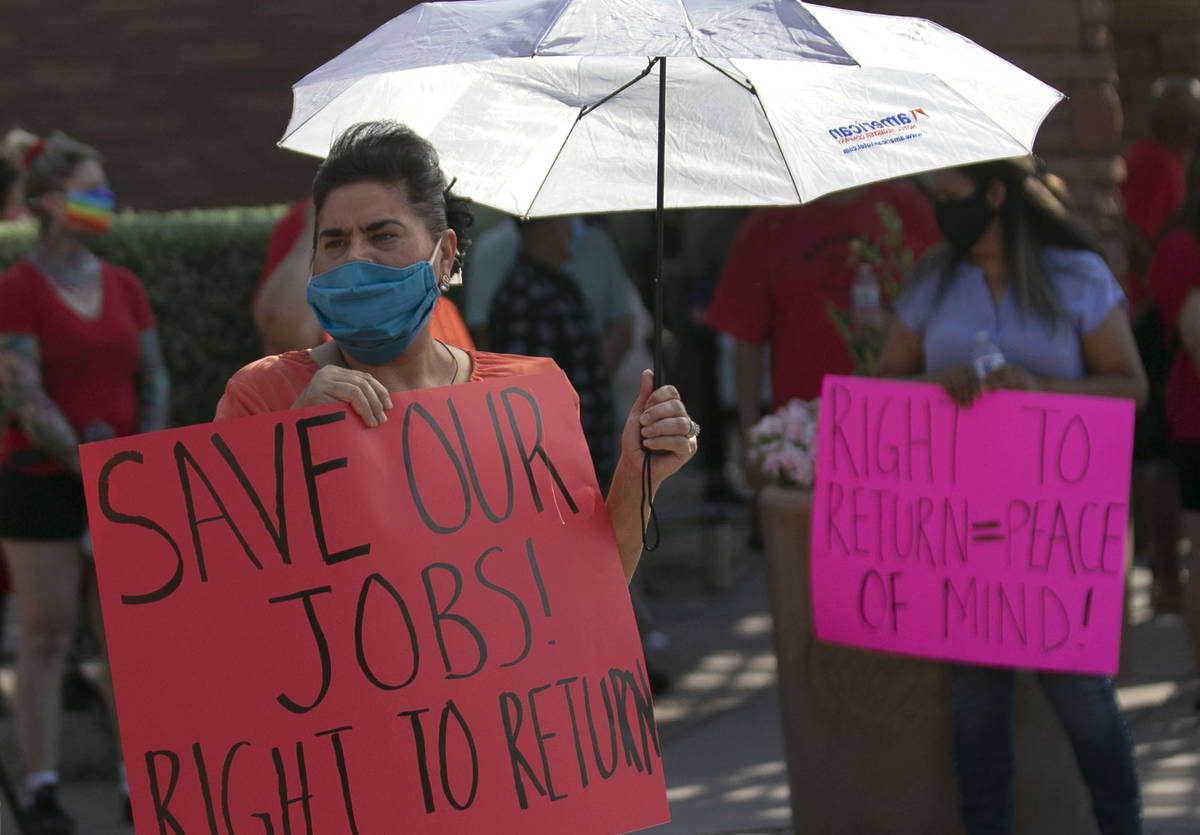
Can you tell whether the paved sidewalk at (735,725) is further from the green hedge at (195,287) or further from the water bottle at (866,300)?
the water bottle at (866,300)

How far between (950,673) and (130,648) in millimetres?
2347

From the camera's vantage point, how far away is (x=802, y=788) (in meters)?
4.44

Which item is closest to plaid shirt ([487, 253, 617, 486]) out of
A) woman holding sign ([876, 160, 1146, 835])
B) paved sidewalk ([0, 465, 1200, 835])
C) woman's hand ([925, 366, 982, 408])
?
paved sidewalk ([0, 465, 1200, 835])

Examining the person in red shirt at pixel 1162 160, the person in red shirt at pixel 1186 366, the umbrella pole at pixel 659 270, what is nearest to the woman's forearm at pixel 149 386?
the umbrella pole at pixel 659 270

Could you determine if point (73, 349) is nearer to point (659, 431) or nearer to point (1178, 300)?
point (659, 431)

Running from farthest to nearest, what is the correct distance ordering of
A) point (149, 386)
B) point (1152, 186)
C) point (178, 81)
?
point (178, 81), point (1152, 186), point (149, 386)

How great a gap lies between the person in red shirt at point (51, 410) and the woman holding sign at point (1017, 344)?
255cm

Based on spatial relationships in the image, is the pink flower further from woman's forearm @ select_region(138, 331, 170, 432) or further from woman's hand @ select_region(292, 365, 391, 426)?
woman's hand @ select_region(292, 365, 391, 426)

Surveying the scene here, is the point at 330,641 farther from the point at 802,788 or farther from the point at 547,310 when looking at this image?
the point at 547,310

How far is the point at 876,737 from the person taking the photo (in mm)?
4297

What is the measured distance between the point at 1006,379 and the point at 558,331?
2466 mm

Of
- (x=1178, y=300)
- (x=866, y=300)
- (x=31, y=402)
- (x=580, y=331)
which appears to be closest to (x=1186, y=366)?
(x=1178, y=300)

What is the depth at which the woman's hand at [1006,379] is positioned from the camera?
13.3 feet

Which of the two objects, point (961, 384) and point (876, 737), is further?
point (876, 737)
